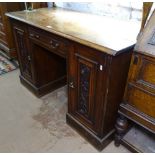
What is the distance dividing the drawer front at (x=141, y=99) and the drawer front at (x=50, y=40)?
1.86 ft

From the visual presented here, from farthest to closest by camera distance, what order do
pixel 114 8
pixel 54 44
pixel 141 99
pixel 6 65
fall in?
pixel 6 65 → pixel 114 8 → pixel 54 44 → pixel 141 99

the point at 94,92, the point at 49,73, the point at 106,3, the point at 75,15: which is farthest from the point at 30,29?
the point at 94,92

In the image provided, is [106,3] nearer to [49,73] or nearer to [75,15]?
[75,15]

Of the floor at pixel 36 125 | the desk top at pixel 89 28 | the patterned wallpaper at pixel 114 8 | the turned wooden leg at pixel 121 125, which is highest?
the patterned wallpaper at pixel 114 8

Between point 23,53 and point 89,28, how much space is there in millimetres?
965

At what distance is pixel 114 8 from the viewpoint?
1693 millimetres

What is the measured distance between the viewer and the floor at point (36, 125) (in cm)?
153

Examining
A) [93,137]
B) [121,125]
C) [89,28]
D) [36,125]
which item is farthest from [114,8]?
[36,125]

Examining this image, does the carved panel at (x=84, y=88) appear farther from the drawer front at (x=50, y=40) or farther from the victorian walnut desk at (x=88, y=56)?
the drawer front at (x=50, y=40)

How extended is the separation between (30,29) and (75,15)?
458mm

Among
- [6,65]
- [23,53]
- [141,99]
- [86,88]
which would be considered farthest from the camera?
[6,65]

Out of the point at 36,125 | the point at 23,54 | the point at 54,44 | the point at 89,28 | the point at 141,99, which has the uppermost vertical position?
Result: the point at 89,28

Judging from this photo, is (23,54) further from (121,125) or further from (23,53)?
(121,125)

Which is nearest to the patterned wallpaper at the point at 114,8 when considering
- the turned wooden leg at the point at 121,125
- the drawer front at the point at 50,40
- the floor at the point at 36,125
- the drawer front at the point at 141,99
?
the drawer front at the point at 50,40
